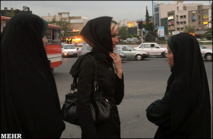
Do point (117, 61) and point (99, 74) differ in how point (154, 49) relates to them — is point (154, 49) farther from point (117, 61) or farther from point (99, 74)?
point (99, 74)

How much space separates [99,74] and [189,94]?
740 millimetres

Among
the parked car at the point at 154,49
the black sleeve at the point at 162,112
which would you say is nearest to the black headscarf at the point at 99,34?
the black sleeve at the point at 162,112

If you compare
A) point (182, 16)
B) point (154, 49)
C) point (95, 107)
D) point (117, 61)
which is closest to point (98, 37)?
point (117, 61)

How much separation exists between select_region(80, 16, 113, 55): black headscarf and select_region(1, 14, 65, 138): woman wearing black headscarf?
52 centimetres

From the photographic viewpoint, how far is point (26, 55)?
1792 millimetres

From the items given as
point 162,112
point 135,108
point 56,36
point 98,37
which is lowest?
point 135,108

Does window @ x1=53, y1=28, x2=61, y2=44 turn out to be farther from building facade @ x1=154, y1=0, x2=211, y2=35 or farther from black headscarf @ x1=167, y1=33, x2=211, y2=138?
building facade @ x1=154, y1=0, x2=211, y2=35

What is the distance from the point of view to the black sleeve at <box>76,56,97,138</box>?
2.06 meters

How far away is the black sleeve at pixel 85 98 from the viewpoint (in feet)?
6.75

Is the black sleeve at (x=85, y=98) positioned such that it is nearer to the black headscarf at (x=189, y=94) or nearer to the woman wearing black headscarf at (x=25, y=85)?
the woman wearing black headscarf at (x=25, y=85)

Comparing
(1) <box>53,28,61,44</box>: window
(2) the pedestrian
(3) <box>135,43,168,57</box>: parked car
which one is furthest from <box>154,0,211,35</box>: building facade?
(2) the pedestrian

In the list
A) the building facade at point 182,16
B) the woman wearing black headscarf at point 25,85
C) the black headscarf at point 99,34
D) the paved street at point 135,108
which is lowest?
the paved street at point 135,108

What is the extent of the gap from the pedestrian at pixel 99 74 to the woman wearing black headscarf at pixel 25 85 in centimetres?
26

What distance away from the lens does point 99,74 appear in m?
2.23
